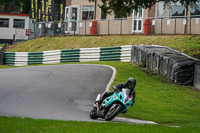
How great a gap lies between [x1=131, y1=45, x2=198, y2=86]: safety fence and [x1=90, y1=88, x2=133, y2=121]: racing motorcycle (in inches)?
411

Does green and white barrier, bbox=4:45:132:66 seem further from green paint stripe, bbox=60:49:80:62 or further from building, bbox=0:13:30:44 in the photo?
building, bbox=0:13:30:44

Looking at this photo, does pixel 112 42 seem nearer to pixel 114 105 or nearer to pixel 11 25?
pixel 114 105

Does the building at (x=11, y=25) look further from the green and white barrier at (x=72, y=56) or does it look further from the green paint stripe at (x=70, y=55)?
the green paint stripe at (x=70, y=55)

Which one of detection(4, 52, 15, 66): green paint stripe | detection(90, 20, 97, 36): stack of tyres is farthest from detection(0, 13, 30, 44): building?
detection(4, 52, 15, 66): green paint stripe

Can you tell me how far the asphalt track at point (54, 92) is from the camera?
1446 cm

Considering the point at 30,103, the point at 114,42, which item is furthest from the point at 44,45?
the point at 30,103

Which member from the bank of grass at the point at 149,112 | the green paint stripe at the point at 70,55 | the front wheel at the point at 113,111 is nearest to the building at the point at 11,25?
the green paint stripe at the point at 70,55

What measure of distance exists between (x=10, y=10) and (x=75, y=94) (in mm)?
72746

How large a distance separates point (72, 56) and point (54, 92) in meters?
17.9

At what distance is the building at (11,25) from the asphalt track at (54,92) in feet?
153

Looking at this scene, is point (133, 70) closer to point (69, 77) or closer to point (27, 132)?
point (69, 77)

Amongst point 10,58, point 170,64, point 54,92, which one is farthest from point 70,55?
point 54,92

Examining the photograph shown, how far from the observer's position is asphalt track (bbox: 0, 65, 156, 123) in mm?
14460

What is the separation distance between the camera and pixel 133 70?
89.6 feet
